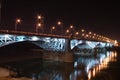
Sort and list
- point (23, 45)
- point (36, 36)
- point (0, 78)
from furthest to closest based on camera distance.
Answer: point (23, 45) < point (36, 36) < point (0, 78)

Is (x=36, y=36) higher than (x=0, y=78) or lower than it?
higher

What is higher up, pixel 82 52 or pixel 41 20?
pixel 41 20

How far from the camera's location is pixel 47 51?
80438 mm

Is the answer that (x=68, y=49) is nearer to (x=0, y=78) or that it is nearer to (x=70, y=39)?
(x=70, y=39)

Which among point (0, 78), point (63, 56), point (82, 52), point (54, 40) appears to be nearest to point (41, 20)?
point (54, 40)

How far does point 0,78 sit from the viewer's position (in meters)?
36.9

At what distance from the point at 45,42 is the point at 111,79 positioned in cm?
3333

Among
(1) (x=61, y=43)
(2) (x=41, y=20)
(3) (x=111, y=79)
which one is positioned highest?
(2) (x=41, y=20)

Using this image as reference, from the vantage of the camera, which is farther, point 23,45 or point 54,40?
point 23,45

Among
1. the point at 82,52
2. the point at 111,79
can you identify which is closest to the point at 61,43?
the point at 82,52

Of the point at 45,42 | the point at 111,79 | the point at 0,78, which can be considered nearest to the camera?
the point at 0,78

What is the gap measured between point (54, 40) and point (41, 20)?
9.30 meters

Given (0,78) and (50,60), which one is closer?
(0,78)

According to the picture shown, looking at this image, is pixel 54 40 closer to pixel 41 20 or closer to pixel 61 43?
pixel 61 43
